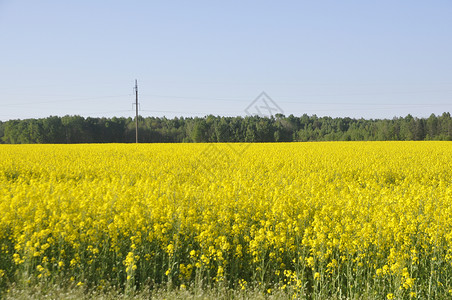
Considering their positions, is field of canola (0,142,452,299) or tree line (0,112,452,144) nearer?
field of canola (0,142,452,299)

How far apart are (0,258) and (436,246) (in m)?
6.21

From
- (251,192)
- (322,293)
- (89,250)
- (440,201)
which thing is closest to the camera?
(322,293)

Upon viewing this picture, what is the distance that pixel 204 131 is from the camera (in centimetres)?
7181

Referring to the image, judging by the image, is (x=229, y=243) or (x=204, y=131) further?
(x=204, y=131)

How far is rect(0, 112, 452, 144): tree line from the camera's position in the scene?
6650cm

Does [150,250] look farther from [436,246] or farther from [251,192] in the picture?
[436,246]

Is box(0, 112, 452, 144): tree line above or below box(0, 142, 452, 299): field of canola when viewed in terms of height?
above

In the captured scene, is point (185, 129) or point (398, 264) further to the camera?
point (185, 129)

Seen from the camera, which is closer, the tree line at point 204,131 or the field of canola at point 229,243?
the field of canola at point 229,243

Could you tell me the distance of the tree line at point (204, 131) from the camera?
66500mm

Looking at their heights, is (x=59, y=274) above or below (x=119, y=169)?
below

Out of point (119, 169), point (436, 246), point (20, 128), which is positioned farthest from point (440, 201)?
point (20, 128)

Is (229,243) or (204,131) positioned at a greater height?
(204,131)

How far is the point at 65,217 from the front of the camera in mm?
5391
